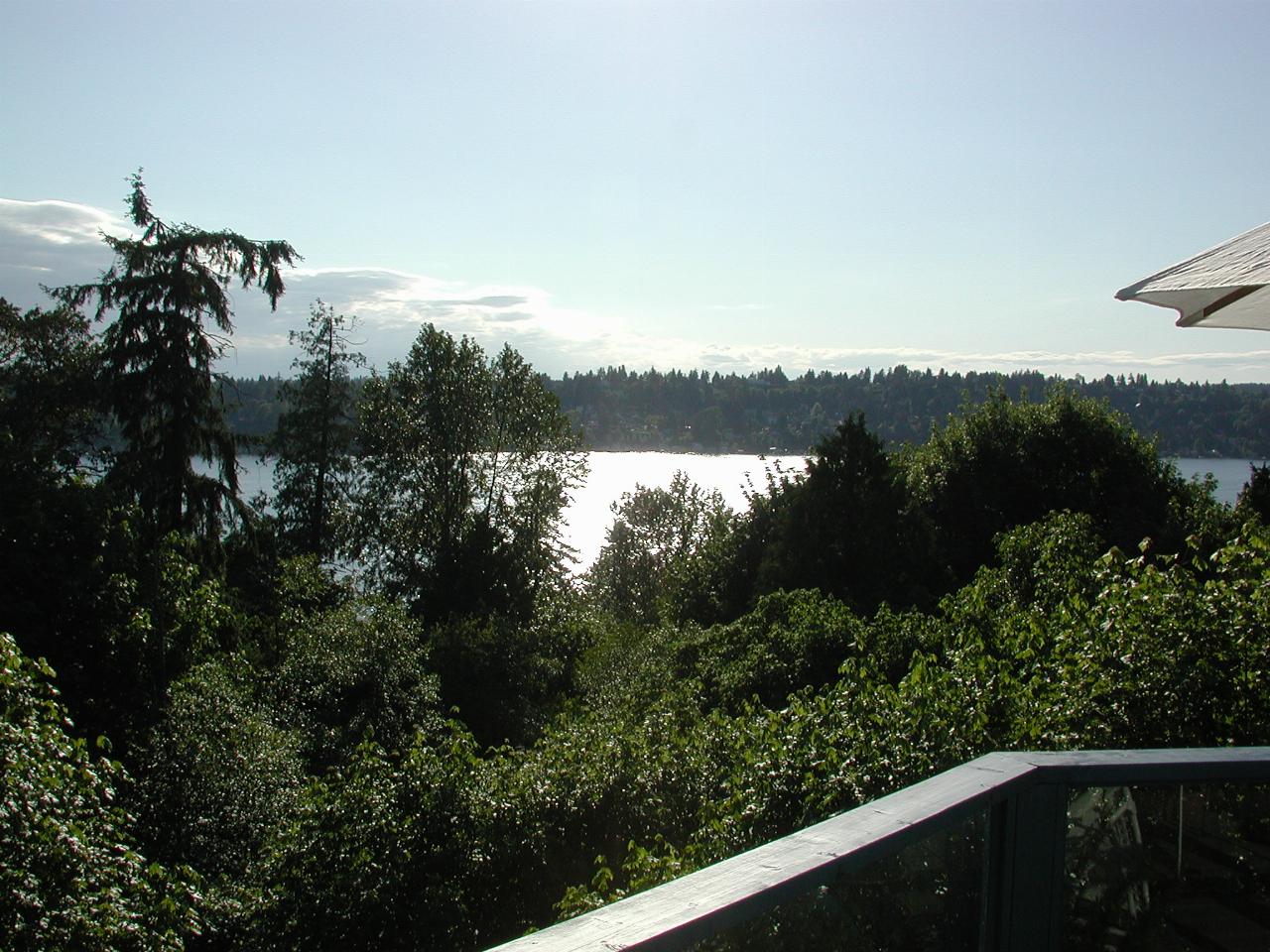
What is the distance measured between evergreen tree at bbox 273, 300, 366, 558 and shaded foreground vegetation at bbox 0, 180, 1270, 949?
A: 203 inches

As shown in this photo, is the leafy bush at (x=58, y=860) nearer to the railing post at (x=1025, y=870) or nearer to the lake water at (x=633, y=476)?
the railing post at (x=1025, y=870)

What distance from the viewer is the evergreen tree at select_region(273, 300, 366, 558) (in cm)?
3719

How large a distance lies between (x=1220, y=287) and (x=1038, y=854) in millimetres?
2243

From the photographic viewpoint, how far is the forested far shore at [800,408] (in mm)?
62219

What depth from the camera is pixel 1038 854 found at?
182 cm

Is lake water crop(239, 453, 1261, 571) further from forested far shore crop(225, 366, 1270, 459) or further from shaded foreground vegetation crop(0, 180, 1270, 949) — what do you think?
shaded foreground vegetation crop(0, 180, 1270, 949)

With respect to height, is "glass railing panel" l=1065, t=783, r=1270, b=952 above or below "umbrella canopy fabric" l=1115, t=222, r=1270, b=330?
below

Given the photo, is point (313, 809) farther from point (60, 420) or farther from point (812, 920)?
point (60, 420)

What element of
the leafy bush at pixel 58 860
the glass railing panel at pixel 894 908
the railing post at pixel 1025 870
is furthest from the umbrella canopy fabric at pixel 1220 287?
the leafy bush at pixel 58 860

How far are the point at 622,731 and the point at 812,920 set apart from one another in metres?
8.07

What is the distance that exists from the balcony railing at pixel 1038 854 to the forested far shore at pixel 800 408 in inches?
1487

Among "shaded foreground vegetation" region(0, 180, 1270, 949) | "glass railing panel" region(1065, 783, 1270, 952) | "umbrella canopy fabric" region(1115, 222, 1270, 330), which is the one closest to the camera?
"glass railing panel" region(1065, 783, 1270, 952)

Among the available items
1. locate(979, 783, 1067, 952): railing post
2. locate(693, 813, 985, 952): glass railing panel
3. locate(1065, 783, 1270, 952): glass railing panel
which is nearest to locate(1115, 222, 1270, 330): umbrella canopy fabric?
locate(1065, 783, 1270, 952): glass railing panel

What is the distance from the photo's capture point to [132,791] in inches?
461
